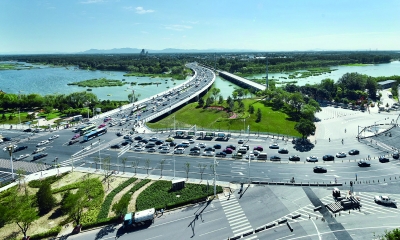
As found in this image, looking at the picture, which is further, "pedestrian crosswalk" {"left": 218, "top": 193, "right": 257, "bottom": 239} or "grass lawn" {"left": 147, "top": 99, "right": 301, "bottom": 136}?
"grass lawn" {"left": 147, "top": 99, "right": 301, "bottom": 136}

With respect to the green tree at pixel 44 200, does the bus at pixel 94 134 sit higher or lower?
higher

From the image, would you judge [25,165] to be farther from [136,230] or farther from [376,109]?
[376,109]

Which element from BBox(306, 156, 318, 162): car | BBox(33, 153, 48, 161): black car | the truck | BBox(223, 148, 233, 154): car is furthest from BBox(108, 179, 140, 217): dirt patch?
BBox(306, 156, 318, 162): car

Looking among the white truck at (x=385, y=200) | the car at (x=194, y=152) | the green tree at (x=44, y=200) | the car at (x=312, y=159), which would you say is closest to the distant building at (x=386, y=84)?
the car at (x=312, y=159)

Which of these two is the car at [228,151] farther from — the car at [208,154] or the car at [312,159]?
the car at [312,159]

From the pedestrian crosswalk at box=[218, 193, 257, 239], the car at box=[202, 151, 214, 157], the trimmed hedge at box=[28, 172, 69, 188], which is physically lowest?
the trimmed hedge at box=[28, 172, 69, 188]

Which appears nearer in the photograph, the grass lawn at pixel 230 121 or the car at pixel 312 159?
the car at pixel 312 159

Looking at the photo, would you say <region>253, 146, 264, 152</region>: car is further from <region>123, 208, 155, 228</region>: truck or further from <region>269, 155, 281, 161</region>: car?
<region>123, 208, 155, 228</region>: truck
